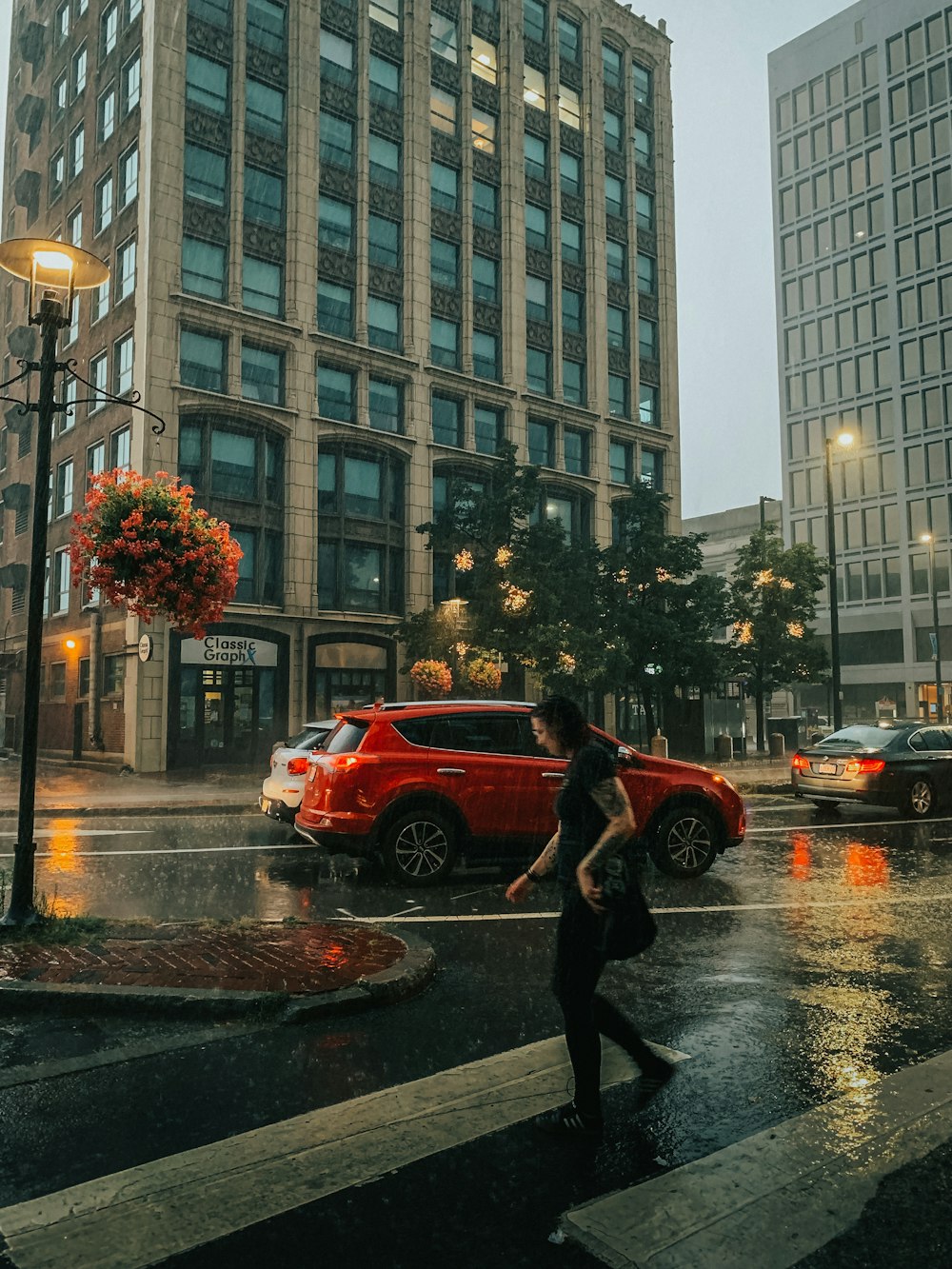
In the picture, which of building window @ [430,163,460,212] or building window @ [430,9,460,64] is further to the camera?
building window @ [430,9,460,64]

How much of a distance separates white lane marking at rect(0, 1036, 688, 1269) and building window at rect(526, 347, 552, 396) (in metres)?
36.6

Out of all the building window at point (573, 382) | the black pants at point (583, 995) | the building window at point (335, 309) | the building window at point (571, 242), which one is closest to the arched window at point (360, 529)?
the building window at point (335, 309)

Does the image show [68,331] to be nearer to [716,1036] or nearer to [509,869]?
[509,869]

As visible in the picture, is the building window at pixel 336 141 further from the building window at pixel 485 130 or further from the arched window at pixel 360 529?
the arched window at pixel 360 529

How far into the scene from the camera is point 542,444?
39.0 meters

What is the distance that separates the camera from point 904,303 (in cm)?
6350

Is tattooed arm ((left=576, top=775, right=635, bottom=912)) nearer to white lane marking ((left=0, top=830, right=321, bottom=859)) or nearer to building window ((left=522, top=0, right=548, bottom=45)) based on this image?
white lane marking ((left=0, top=830, right=321, bottom=859))

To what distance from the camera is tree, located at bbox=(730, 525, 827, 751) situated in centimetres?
3528

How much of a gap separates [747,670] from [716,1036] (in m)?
31.9

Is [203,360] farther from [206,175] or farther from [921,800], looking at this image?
[921,800]

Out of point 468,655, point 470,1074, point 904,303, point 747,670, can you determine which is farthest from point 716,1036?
point 904,303

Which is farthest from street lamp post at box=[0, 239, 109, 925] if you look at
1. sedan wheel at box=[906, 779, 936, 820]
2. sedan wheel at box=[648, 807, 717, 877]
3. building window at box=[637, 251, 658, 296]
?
building window at box=[637, 251, 658, 296]

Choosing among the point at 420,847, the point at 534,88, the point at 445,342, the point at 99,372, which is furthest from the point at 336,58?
the point at 420,847

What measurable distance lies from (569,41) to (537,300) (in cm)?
1230
